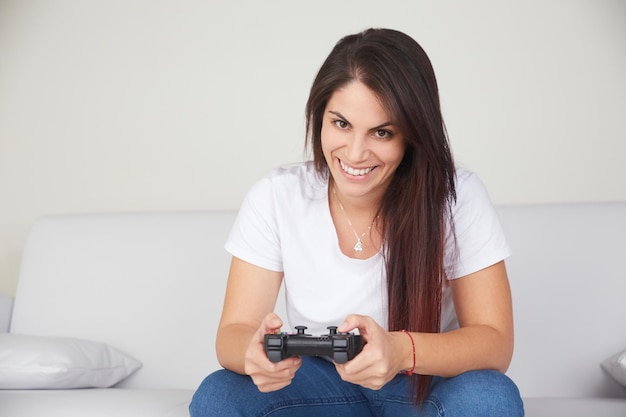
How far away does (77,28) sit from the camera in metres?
3.29

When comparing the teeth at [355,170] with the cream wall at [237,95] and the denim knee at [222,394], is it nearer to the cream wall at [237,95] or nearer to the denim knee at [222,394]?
the denim knee at [222,394]

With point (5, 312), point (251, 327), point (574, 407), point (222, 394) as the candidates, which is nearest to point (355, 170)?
point (251, 327)

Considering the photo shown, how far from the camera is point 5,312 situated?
266cm

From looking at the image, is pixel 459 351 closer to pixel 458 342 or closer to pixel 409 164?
pixel 458 342

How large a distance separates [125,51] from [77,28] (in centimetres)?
22

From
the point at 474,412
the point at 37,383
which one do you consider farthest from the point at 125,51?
the point at 474,412

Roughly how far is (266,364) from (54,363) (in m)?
1.00

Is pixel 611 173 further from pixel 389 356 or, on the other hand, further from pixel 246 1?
pixel 389 356

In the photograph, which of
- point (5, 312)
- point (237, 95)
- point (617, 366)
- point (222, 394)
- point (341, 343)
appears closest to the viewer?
point (341, 343)

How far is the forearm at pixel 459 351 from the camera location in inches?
61.5

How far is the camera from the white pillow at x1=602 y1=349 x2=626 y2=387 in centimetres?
215

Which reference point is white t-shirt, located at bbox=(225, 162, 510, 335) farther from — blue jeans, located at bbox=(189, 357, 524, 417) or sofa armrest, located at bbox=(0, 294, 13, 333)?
sofa armrest, located at bbox=(0, 294, 13, 333)

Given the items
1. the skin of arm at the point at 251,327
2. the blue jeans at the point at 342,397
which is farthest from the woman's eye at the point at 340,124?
the blue jeans at the point at 342,397

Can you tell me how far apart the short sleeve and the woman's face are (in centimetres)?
17
